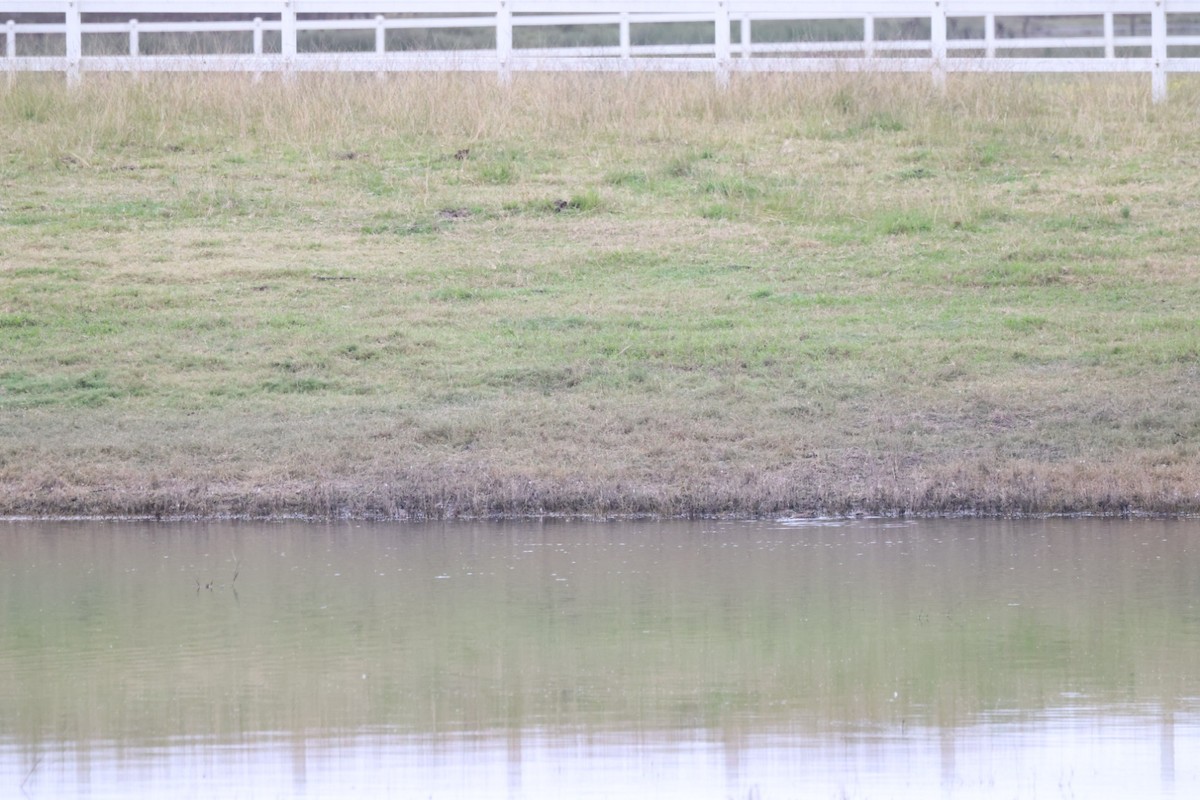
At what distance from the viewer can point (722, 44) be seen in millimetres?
23984

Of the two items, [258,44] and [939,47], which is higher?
[258,44]

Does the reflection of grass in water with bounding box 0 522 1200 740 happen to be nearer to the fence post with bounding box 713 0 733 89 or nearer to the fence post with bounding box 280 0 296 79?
the fence post with bounding box 713 0 733 89

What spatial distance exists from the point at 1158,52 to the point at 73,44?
14455 mm

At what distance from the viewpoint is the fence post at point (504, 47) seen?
946 inches

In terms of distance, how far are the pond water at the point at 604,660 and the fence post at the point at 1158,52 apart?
42.9ft

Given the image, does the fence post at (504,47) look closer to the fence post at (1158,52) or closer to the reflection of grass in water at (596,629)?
the fence post at (1158,52)

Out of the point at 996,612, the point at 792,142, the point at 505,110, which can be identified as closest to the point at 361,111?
the point at 505,110

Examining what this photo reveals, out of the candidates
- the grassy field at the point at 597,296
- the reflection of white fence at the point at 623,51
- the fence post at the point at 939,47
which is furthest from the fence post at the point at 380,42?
the fence post at the point at 939,47

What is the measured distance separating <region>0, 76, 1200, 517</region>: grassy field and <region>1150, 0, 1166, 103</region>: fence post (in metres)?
0.31

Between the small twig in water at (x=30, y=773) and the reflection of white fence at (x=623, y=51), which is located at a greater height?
the reflection of white fence at (x=623, y=51)

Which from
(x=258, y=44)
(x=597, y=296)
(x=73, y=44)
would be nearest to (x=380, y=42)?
(x=258, y=44)

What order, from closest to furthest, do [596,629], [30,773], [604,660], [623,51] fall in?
[30,773] → [604,660] → [596,629] → [623,51]

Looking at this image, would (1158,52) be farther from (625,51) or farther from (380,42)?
(380,42)

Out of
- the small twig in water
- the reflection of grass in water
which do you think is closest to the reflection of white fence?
the reflection of grass in water
